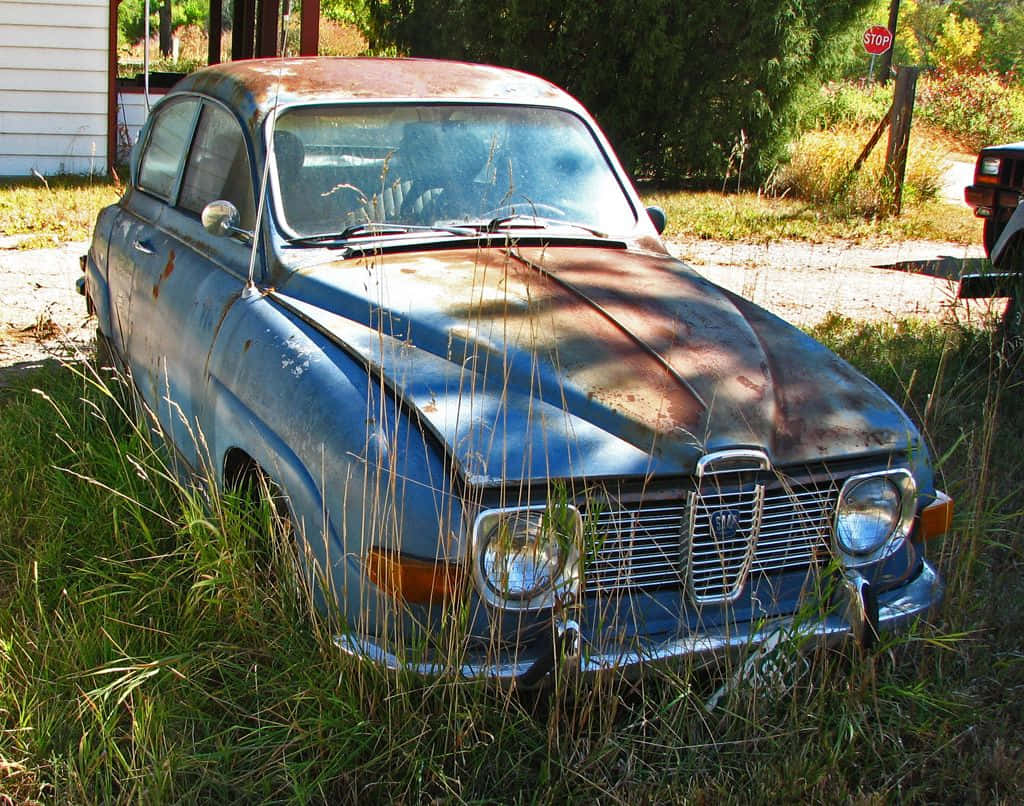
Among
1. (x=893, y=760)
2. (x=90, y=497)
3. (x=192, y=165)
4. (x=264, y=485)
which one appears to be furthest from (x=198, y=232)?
(x=893, y=760)

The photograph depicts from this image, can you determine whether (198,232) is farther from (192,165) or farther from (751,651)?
(751,651)

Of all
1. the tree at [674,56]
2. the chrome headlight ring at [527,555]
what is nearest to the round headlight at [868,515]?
the chrome headlight ring at [527,555]

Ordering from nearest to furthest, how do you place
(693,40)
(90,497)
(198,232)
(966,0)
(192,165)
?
(90,497)
(198,232)
(192,165)
(693,40)
(966,0)

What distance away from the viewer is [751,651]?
2850 mm

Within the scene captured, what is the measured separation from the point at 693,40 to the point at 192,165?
37.4 feet

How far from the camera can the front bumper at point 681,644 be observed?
264 centimetres

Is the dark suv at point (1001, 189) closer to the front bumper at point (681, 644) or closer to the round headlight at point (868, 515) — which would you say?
the round headlight at point (868, 515)

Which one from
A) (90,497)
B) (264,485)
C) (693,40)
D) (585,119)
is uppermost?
(693,40)

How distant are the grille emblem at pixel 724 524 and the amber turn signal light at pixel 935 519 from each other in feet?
2.15

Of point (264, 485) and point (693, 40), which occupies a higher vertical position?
point (693, 40)

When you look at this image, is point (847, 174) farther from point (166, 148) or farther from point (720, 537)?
point (720, 537)

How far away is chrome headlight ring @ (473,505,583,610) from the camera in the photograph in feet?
8.57

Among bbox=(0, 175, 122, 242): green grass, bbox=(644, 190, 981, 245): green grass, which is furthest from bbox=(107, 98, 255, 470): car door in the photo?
bbox=(644, 190, 981, 245): green grass

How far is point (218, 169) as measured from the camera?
4.20 m
